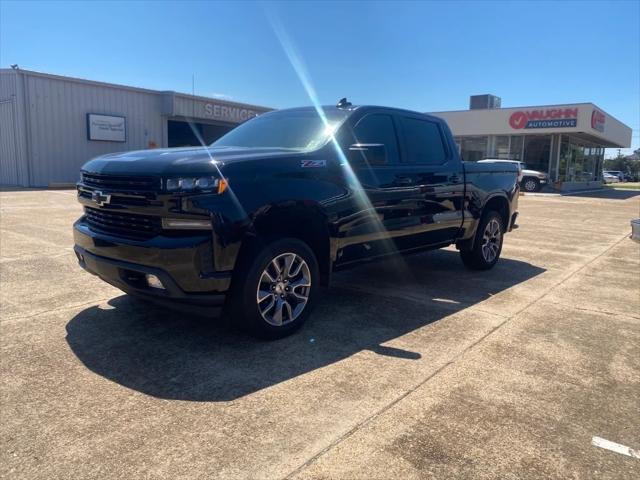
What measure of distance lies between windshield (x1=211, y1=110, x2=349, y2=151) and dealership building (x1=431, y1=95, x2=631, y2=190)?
28.7m

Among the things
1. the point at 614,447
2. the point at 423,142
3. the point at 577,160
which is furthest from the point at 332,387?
the point at 577,160

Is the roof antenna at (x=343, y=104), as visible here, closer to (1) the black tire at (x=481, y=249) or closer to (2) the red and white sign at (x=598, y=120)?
(1) the black tire at (x=481, y=249)

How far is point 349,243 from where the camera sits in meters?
4.80

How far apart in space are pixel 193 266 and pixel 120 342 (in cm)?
104

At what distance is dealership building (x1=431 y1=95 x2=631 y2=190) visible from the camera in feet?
99.2

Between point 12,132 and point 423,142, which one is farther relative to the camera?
point 12,132

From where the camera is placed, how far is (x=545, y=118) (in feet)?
101

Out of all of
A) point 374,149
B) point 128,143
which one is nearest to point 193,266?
point 374,149

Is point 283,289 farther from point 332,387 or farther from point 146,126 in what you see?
point 146,126

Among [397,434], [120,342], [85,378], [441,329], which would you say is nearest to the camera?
[397,434]

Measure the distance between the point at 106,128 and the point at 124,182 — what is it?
74.8ft

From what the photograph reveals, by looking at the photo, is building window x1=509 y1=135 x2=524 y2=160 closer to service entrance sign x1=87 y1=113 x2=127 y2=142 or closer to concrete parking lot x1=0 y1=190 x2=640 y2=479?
service entrance sign x1=87 y1=113 x2=127 y2=142

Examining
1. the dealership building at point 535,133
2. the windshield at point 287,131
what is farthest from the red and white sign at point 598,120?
the windshield at point 287,131

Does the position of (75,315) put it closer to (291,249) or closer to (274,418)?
(291,249)
